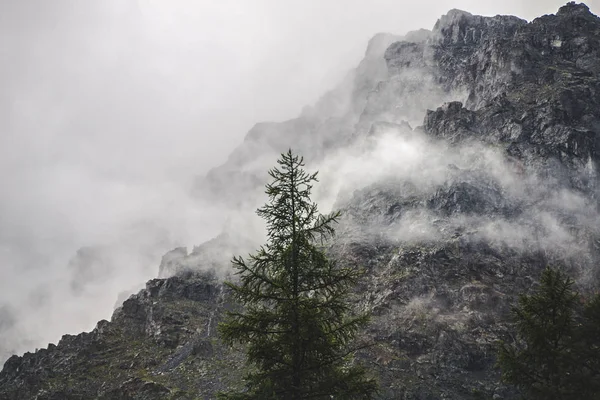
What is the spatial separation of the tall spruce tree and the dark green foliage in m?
11.0

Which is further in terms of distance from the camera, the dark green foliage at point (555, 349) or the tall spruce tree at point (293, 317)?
the dark green foliage at point (555, 349)

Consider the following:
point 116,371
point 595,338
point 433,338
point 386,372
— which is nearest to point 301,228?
point 595,338

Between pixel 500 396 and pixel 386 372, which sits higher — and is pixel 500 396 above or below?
below

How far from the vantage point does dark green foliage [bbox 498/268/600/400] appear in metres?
23.4

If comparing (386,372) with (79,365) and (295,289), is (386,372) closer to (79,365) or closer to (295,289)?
A: (79,365)

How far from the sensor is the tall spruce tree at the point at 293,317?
18953 millimetres

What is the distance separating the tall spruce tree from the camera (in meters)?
19.0

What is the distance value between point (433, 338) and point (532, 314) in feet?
559

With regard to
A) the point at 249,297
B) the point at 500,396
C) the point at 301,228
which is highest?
the point at 301,228

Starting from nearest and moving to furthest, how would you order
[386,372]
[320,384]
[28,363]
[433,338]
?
[320,384]
[386,372]
[433,338]
[28,363]

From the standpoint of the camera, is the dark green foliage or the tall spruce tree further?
the dark green foliage

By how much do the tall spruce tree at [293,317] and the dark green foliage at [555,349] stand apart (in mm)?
11006

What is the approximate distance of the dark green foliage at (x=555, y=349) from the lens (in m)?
23.4

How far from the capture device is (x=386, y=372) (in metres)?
165
